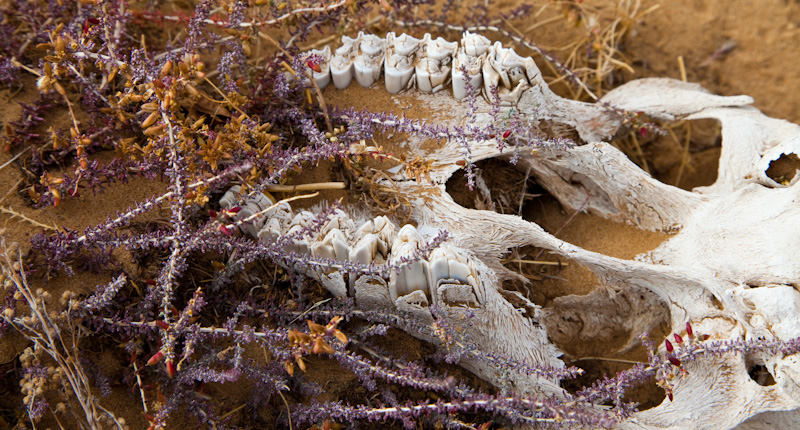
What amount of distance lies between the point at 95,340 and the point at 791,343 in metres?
2.32

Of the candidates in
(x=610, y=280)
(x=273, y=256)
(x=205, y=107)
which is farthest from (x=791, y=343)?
(x=205, y=107)

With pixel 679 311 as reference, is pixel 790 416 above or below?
below

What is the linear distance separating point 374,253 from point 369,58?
911 mm

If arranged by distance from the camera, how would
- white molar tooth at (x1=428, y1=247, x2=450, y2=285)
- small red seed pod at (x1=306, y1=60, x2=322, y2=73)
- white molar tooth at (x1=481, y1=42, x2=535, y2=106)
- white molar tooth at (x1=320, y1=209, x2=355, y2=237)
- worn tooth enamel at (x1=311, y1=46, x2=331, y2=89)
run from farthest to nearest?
worn tooth enamel at (x1=311, y1=46, x2=331, y2=89) < white molar tooth at (x1=481, y1=42, x2=535, y2=106) < small red seed pod at (x1=306, y1=60, x2=322, y2=73) < white molar tooth at (x1=320, y1=209, x2=355, y2=237) < white molar tooth at (x1=428, y1=247, x2=450, y2=285)

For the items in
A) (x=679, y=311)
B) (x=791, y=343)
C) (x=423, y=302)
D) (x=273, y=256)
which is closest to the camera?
(x=791, y=343)

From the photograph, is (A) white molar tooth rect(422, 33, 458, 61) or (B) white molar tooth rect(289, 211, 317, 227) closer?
(B) white molar tooth rect(289, 211, 317, 227)

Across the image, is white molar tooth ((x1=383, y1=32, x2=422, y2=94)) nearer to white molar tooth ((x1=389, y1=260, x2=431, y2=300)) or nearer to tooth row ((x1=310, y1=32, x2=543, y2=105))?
tooth row ((x1=310, y1=32, x2=543, y2=105))

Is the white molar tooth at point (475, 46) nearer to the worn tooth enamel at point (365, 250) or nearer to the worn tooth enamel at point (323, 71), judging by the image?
the worn tooth enamel at point (323, 71)

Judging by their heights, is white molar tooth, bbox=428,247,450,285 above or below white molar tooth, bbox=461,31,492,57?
below

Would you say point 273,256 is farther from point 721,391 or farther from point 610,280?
point 721,391

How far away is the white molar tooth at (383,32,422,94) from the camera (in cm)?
238

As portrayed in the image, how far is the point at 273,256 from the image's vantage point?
75.3 inches

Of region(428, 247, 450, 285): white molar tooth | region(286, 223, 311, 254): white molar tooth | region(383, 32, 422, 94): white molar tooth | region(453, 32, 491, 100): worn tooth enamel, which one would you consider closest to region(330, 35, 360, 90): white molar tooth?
region(383, 32, 422, 94): white molar tooth

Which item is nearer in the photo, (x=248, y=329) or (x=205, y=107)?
(x=248, y=329)
